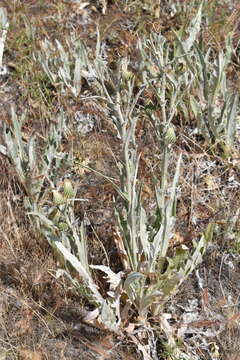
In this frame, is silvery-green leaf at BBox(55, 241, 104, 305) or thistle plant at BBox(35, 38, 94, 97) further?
thistle plant at BBox(35, 38, 94, 97)

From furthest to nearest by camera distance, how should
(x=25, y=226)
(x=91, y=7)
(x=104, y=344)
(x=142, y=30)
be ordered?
(x=91, y=7)
(x=142, y=30)
(x=25, y=226)
(x=104, y=344)

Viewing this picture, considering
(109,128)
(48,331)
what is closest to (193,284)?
(48,331)

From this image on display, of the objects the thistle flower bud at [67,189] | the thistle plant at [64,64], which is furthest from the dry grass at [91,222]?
the thistle flower bud at [67,189]

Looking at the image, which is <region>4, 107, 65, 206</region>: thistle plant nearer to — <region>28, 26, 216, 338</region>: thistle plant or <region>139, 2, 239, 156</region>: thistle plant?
<region>28, 26, 216, 338</region>: thistle plant

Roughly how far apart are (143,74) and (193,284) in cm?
119

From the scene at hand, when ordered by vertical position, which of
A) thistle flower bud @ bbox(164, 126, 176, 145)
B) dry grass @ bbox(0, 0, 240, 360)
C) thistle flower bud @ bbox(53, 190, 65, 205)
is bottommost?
dry grass @ bbox(0, 0, 240, 360)

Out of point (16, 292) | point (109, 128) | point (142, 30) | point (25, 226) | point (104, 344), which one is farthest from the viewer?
point (142, 30)

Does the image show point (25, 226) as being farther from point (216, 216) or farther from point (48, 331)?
point (216, 216)

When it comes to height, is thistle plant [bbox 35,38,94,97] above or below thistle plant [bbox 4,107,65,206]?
above

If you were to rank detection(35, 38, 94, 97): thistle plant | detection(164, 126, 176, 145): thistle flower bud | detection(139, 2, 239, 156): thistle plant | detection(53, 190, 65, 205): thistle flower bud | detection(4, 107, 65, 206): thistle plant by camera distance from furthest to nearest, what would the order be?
detection(35, 38, 94, 97): thistle plant → detection(139, 2, 239, 156): thistle plant → detection(4, 107, 65, 206): thistle plant → detection(164, 126, 176, 145): thistle flower bud → detection(53, 190, 65, 205): thistle flower bud

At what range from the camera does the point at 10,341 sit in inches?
73.2

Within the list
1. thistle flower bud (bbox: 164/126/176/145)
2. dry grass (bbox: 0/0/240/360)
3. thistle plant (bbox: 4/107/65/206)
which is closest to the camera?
thistle flower bud (bbox: 164/126/176/145)

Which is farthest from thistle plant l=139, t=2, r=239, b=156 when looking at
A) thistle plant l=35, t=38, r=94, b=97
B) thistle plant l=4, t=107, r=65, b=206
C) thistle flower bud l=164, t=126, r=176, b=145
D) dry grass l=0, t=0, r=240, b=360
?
thistle flower bud l=164, t=126, r=176, b=145

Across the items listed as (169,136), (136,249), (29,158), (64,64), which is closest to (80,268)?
(136,249)
